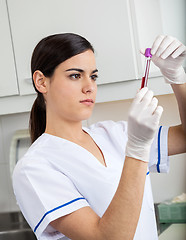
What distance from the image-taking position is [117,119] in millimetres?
2080

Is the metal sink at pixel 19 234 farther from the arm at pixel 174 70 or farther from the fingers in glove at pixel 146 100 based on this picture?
the fingers in glove at pixel 146 100

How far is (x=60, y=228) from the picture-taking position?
1.08 m

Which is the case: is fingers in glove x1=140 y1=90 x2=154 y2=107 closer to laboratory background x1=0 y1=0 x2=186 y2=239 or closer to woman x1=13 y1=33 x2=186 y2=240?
woman x1=13 y1=33 x2=186 y2=240

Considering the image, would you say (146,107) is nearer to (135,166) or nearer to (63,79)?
(135,166)

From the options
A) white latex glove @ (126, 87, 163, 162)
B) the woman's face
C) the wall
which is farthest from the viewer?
the wall

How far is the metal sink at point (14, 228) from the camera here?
2090mm

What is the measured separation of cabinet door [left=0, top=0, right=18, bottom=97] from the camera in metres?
1.84

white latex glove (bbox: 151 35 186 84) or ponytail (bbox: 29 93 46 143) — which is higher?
white latex glove (bbox: 151 35 186 84)

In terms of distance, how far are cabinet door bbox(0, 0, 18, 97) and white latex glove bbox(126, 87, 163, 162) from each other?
984mm

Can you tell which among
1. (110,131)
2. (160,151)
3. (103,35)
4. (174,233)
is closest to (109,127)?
(110,131)

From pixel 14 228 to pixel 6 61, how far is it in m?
0.84

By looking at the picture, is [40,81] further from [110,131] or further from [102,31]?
[102,31]

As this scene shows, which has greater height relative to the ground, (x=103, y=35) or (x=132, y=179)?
(x=103, y=35)

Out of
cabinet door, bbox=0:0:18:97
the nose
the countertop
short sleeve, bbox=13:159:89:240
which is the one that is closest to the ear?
the nose
